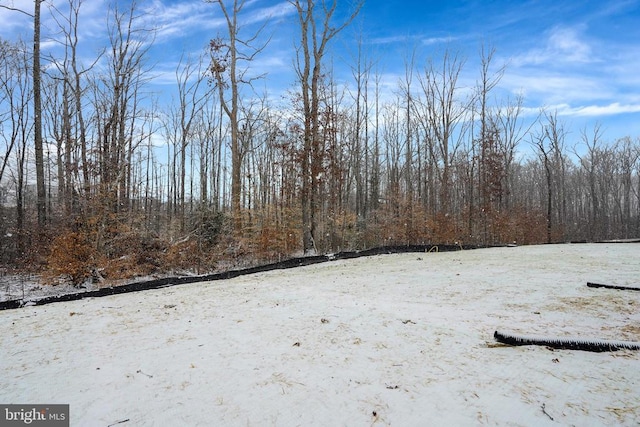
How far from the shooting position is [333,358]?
2.90 m

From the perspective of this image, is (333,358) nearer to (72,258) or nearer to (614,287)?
(614,287)

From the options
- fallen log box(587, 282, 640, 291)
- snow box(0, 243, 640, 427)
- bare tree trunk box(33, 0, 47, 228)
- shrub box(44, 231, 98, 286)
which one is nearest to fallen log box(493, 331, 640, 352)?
snow box(0, 243, 640, 427)

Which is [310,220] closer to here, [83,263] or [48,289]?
[83,263]

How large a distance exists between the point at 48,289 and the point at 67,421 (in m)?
7.89

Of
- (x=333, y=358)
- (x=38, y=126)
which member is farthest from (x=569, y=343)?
(x=38, y=126)

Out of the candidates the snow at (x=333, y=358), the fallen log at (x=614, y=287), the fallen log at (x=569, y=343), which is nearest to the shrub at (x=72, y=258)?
the snow at (x=333, y=358)

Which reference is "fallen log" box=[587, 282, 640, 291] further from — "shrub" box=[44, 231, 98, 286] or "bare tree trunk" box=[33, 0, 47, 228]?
"bare tree trunk" box=[33, 0, 47, 228]

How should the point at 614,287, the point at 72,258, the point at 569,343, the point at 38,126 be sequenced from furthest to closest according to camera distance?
1. the point at 38,126
2. the point at 72,258
3. the point at 614,287
4. the point at 569,343

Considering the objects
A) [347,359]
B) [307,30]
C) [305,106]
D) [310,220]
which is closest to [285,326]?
[347,359]

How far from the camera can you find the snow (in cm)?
211

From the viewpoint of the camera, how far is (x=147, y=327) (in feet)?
12.8

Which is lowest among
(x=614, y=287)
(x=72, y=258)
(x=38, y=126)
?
(x=614, y=287)

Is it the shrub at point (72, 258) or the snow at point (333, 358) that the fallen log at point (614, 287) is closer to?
the snow at point (333, 358)

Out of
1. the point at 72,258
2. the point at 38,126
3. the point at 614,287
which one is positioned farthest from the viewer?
the point at 38,126
